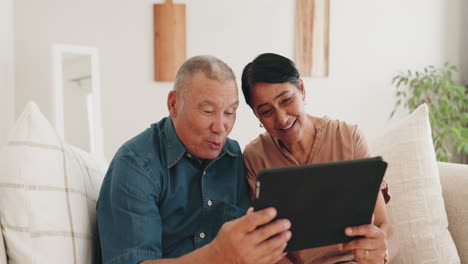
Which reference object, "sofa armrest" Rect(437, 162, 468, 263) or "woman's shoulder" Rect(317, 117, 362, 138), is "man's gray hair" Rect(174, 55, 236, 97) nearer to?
"woman's shoulder" Rect(317, 117, 362, 138)

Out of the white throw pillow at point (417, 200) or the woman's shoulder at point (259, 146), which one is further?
the white throw pillow at point (417, 200)

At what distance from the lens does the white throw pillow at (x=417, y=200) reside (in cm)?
173

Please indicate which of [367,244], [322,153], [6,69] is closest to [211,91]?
[322,153]

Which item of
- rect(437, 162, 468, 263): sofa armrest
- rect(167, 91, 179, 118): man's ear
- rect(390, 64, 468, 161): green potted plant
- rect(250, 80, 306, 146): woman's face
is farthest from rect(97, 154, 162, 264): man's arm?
rect(390, 64, 468, 161): green potted plant

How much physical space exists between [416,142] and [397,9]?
2.34m

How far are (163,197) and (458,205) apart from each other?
1.12 m

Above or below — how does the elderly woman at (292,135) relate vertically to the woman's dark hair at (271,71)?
below

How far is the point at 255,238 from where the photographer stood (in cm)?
104

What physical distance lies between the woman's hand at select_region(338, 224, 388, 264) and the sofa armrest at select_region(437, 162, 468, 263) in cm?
67

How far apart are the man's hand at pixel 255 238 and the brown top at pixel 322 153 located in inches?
18.2

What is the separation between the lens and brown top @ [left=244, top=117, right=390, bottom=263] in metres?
1.53

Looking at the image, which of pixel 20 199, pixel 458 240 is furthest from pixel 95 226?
pixel 458 240

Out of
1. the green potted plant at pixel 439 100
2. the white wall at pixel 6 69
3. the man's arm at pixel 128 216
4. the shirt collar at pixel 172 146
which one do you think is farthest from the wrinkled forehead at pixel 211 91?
the green potted plant at pixel 439 100

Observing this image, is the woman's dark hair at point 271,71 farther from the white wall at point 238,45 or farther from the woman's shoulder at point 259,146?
the white wall at point 238,45
